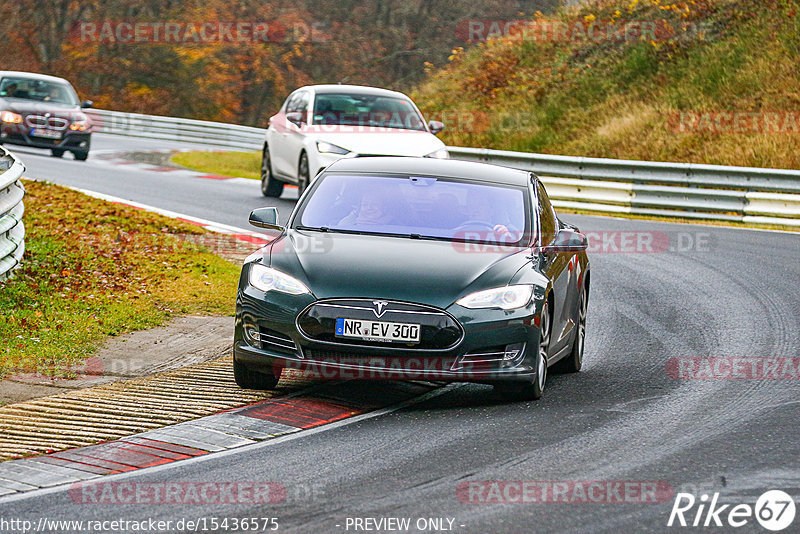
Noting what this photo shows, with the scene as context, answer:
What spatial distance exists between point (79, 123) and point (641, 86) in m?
13.9

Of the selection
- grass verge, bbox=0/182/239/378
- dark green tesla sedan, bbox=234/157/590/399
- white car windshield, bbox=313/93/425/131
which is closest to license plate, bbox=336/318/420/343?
dark green tesla sedan, bbox=234/157/590/399

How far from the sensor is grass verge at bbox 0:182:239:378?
9359 millimetres

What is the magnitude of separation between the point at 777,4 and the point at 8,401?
29256 mm

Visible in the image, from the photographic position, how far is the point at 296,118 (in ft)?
63.5

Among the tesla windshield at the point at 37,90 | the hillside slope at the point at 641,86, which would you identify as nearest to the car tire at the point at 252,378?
the hillside slope at the point at 641,86

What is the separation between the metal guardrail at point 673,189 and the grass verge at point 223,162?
752 cm

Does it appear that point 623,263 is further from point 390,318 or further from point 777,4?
point 777,4

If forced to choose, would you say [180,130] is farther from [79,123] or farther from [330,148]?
[330,148]

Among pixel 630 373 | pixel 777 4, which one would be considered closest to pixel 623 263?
pixel 630 373

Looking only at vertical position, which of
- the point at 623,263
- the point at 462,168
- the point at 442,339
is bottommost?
the point at 623,263

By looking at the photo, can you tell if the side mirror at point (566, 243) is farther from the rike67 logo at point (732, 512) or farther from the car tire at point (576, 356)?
the rike67 logo at point (732, 512)

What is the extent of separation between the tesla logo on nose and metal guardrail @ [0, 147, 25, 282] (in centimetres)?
457

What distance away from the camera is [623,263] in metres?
15.6

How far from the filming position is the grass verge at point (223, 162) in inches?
1121
